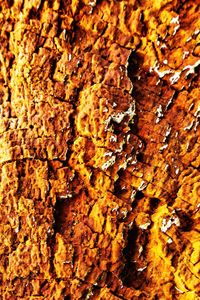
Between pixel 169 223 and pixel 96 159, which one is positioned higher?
pixel 96 159

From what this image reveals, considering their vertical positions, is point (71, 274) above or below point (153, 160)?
below

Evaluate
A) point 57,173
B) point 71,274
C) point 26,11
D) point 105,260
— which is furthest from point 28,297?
point 26,11

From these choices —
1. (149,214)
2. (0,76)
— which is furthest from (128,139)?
(0,76)

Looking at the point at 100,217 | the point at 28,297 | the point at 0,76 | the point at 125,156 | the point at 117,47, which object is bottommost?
the point at 28,297

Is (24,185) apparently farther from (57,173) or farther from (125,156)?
(125,156)

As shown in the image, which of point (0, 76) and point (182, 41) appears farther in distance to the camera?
point (0, 76)

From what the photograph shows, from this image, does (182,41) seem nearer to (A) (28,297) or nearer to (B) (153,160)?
(B) (153,160)
